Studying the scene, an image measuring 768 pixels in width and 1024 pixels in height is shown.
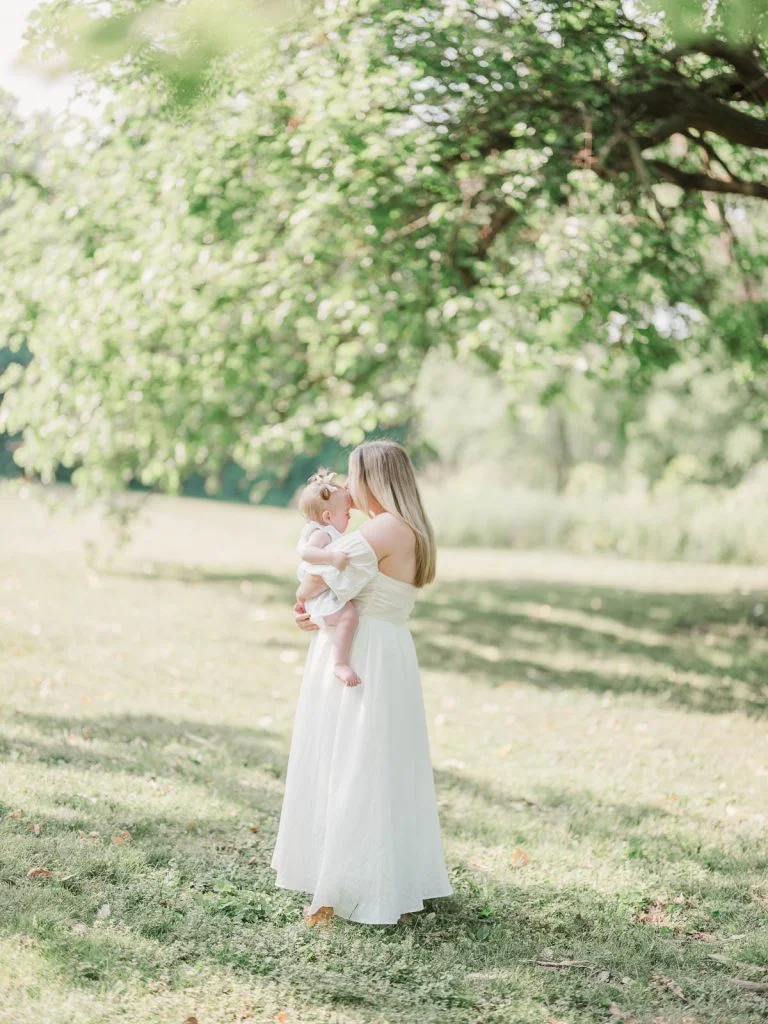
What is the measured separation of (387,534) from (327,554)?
27 centimetres

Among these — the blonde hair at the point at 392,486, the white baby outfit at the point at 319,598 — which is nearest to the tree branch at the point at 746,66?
the blonde hair at the point at 392,486

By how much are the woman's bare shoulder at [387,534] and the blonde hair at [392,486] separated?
0.08 feet

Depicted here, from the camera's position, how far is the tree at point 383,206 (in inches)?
297

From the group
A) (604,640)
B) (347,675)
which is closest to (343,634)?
(347,675)

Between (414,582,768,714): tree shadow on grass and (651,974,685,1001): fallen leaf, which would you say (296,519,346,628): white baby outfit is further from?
(414,582,768,714): tree shadow on grass

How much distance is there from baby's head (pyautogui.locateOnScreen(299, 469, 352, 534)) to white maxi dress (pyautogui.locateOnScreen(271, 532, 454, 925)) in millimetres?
Answer: 172

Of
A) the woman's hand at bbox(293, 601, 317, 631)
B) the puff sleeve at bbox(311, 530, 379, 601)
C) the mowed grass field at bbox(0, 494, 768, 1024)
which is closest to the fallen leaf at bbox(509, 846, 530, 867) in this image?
the mowed grass field at bbox(0, 494, 768, 1024)

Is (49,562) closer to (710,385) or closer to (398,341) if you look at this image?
(398,341)

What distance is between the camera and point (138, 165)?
848cm

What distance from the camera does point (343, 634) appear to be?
4395mm

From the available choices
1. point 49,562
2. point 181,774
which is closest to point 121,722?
point 181,774

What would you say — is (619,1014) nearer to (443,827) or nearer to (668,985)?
(668,985)

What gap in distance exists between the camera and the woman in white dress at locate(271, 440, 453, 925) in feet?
14.1

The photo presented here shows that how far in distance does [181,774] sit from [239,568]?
11.7m
